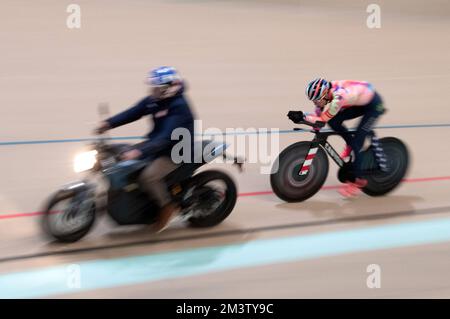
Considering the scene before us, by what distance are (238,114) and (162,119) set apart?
9.77ft

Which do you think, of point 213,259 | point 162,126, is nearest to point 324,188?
point 213,259

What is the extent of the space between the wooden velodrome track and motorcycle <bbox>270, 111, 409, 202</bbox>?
4.7 inches

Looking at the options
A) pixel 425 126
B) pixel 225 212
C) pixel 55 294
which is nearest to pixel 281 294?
pixel 225 212

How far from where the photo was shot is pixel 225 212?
11.7ft

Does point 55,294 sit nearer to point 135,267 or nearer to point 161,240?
point 135,267

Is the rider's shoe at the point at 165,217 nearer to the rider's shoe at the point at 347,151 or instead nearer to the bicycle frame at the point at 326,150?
the bicycle frame at the point at 326,150

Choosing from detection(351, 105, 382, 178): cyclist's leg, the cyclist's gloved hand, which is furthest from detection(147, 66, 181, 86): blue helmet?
detection(351, 105, 382, 178): cyclist's leg

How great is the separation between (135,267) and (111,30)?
588 cm

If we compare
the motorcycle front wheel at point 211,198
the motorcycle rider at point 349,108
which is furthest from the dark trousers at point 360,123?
the motorcycle front wheel at point 211,198

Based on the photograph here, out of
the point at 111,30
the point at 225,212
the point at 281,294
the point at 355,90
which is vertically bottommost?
the point at 281,294

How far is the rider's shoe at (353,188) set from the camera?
408 centimetres

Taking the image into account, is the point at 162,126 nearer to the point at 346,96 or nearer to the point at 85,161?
the point at 85,161

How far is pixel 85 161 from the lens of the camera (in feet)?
10.1

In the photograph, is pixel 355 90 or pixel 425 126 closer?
pixel 355 90
